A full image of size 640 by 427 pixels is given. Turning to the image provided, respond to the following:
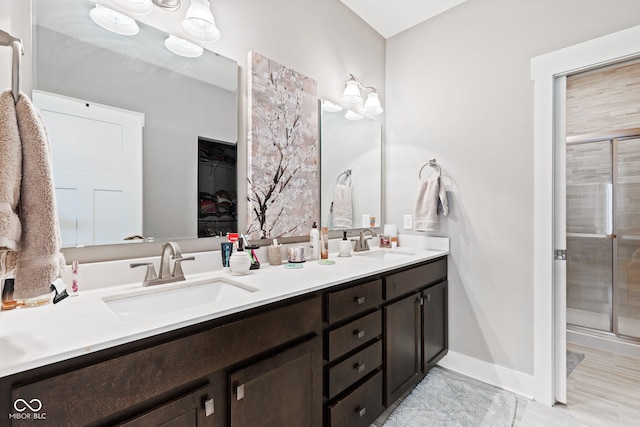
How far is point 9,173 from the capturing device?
2.20 ft

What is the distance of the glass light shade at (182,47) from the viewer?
4.50 feet

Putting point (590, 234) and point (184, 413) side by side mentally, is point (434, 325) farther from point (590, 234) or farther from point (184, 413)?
point (590, 234)

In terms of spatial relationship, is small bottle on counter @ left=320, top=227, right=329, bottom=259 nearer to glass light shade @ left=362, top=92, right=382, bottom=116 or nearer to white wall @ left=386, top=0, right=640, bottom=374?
white wall @ left=386, top=0, right=640, bottom=374

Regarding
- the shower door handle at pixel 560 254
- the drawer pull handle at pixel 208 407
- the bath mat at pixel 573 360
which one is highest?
the shower door handle at pixel 560 254

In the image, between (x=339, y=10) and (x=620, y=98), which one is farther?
(x=620, y=98)

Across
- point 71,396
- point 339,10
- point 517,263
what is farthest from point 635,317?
point 71,396

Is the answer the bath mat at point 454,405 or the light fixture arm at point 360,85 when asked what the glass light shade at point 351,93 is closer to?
the light fixture arm at point 360,85

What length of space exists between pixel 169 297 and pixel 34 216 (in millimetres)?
590

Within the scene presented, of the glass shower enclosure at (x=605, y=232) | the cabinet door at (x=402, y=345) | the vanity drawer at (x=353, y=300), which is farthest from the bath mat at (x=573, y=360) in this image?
the vanity drawer at (x=353, y=300)

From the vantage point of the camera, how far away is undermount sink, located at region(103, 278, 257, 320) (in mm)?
1079

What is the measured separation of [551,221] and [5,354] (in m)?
2.36

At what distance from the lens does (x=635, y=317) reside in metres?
2.54

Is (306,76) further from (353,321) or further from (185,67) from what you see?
(353,321)

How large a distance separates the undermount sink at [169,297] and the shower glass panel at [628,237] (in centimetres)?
321
